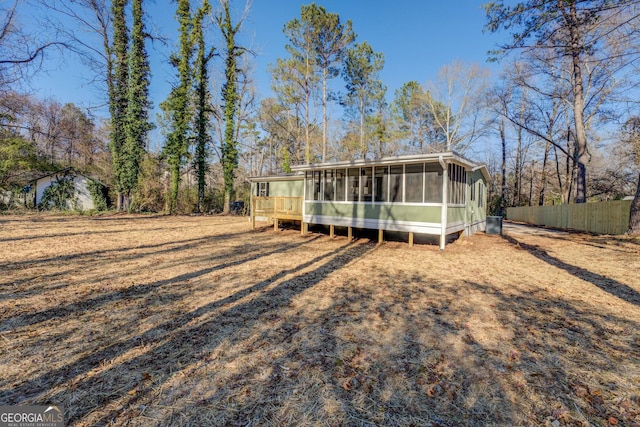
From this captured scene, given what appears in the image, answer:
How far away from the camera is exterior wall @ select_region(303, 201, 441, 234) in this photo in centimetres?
834

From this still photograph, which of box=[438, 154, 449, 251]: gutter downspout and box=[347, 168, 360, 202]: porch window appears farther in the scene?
box=[347, 168, 360, 202]: porch window

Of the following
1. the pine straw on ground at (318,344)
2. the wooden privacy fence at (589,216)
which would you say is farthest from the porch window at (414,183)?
the wooden privacy fence at (589,216)

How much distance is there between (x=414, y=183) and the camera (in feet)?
28.3

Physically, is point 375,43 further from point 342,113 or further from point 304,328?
point 304,328

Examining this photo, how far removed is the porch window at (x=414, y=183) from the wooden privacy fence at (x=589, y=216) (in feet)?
25.8

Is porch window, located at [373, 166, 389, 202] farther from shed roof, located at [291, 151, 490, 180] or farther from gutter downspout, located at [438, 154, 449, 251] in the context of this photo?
gutter downspout, located at [438, 154, 449, 251]

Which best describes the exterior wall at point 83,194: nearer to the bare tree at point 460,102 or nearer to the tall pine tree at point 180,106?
the tall pine tree at point 180,106

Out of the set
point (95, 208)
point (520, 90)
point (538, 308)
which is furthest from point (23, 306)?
point (520, 90)

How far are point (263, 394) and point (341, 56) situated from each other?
22343 mm

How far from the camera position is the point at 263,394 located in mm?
2137
